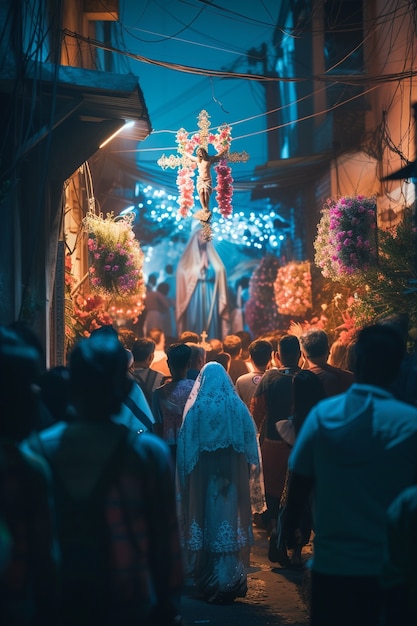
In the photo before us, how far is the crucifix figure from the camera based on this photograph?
14.3 meters

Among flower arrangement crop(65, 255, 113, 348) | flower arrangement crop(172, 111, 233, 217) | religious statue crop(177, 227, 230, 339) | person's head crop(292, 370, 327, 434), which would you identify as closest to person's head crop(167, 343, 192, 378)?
person's head crop(292, 370, 327, 434)

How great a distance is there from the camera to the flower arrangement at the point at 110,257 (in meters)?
13.4

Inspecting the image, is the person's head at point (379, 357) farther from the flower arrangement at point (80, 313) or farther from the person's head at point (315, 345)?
the flower arrangement at point (80, 313)

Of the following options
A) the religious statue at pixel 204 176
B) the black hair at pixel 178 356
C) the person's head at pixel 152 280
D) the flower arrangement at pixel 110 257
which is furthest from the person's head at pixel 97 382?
the person's head at pixel 152 280

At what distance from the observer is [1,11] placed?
8938 mm

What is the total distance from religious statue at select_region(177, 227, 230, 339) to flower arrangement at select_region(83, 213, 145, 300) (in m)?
9.08

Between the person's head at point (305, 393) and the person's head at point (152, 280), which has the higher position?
the person's head at point (152, 280)

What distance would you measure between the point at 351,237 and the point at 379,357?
9.50 metres

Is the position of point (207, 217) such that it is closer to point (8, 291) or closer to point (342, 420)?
point (8, 291)

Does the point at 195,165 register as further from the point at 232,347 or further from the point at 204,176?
the point at 232,347

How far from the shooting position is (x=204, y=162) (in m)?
14.4

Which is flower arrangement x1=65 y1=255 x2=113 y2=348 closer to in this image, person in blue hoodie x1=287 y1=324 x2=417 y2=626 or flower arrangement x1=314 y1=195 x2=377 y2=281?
flower arrangement x1=314 y1=195 x2=377 y2=281

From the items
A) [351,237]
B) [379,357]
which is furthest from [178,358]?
[351,237]

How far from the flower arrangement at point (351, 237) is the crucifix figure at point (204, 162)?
6.10ft
